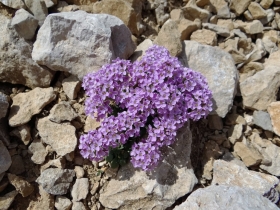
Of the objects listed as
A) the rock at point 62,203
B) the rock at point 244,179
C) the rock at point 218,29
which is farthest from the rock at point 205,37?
the rock at point 62,203

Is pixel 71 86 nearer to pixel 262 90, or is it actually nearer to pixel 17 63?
pixel 17 63

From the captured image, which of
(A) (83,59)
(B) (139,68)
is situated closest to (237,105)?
(B) (139,68)

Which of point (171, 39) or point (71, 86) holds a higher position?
point (171, 39)

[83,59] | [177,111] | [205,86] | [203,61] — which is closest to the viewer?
A: [177,111]

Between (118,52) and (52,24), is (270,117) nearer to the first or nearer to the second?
(118,52)

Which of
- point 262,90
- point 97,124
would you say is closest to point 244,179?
point 262,90

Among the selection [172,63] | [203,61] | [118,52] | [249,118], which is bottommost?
[249,118]
